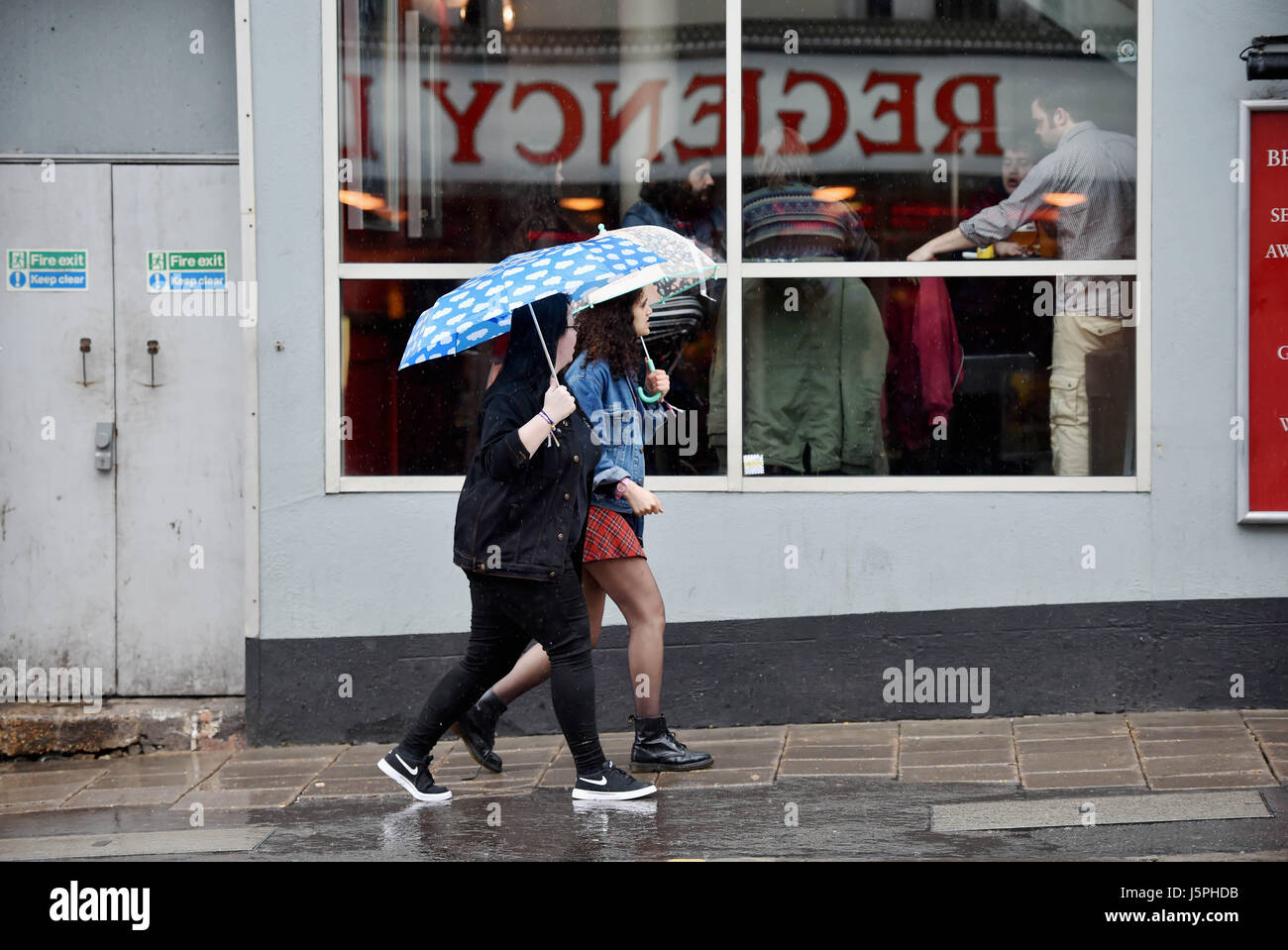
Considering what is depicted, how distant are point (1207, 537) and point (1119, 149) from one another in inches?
72.6

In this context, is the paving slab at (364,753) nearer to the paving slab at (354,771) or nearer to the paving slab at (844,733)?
the paving slab at (354,771)

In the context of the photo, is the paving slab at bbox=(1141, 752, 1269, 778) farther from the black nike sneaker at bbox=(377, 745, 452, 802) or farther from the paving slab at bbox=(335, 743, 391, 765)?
the paving slab at bbox=(335, 743, 391, 765)

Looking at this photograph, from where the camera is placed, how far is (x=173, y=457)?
7762 mm

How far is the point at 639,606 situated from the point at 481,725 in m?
0.85

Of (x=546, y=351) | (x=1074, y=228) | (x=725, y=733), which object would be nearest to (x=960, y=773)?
(x=725, y=733)

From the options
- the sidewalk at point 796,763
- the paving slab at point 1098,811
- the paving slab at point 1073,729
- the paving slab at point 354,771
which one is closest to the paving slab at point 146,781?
the sidewalk at point 796,763

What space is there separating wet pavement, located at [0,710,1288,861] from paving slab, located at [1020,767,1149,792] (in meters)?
0.01

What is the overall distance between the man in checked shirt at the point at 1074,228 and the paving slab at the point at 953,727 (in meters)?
1.21

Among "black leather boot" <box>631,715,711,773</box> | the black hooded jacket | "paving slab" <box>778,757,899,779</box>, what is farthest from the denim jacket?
"paving slab" <box>778,757,899,779</box>

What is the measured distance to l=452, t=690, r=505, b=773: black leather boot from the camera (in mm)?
6493

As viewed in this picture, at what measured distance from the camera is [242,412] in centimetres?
770

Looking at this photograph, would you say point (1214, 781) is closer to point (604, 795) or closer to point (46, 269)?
point (604, 795)

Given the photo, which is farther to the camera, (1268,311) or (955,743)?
(1268,311)
